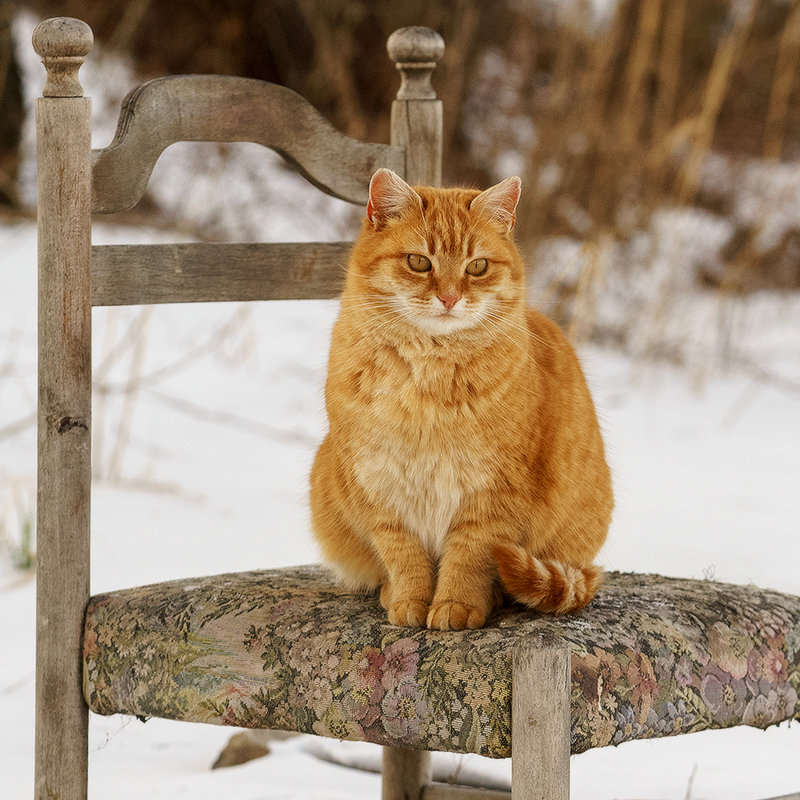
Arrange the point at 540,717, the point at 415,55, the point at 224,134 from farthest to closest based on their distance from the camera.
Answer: the point at 415,55
the point at 224,134
the point at 540,717

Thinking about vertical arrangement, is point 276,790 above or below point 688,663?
below

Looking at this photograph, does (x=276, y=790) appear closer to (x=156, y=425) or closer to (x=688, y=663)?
(x=688, y=663)

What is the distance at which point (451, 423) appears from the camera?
1.51 meters

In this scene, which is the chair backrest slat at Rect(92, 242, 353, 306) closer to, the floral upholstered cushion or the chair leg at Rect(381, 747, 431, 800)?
the floral upholstered cushion

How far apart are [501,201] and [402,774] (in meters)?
0.98

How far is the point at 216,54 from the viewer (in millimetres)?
5473

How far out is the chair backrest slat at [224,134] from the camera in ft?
5.41

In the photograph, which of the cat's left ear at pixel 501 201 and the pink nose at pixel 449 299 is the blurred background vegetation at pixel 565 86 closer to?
the cat's left ear at pixel 501 201

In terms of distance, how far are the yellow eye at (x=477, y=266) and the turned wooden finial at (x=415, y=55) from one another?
1.59 ft

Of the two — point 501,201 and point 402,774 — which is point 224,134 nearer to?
point 501,201

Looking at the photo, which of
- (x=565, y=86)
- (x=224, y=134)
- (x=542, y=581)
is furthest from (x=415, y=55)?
(x=565, y=86)

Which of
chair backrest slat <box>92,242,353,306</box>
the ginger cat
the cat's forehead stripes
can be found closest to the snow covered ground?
chair backrest slat <box>92,242,353,306</box>

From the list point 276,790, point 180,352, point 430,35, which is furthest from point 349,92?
point 276,790

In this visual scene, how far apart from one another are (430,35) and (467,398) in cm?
69
